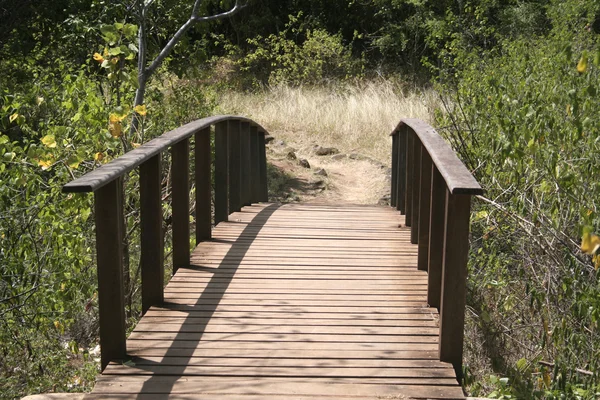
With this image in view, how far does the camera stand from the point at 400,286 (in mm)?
4953

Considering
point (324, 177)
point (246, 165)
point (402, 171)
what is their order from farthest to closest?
point (324, 177), point (246, 165), point (402, 171)

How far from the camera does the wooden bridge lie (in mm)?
3527

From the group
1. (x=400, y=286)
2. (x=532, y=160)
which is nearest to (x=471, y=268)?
(x=400, y=286)

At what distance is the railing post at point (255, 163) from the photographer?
8.81 m

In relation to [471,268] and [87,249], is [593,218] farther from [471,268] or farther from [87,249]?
[87,249]

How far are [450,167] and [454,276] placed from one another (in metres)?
0.48

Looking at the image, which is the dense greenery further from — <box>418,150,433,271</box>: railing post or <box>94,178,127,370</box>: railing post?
<box>94,178,127,370</box>: railing post

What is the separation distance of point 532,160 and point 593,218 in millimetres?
747

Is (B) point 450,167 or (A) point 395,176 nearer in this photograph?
(B) point 450,167

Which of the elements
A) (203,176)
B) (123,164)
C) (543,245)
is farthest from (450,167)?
(203,176)

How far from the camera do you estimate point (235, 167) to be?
7367 mm

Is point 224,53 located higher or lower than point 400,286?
higher

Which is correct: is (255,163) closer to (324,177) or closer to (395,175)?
(395,175)

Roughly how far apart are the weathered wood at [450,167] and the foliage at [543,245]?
13.6 inches
